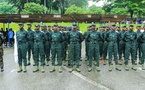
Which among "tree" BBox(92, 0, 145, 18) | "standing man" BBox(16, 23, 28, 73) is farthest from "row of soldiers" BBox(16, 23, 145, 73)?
"tree" BBox(92, 0, 145, 18)

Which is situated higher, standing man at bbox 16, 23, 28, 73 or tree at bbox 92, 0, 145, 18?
tree at bbox 92, 0, 145, 18

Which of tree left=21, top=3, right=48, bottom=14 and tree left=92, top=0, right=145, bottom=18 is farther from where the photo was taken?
tree left=21, top=3, right=48, bottom=14

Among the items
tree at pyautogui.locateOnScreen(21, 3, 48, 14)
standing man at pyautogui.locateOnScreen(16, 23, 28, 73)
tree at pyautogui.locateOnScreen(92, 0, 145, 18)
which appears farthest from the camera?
tree at pyautogui.locateOnScreen(21, 3, 48, 14)

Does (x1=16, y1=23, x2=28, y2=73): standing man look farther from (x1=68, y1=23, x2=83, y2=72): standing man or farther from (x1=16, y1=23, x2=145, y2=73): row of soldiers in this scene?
(x1=68, y1=23, x2=83, y2=72): standing man

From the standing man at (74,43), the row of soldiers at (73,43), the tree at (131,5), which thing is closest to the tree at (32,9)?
the tree at (131,5)

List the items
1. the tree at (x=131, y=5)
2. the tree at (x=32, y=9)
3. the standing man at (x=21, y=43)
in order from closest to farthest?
the standing man at (x=21, y=43) < the tree at (x=131, y=5) < the tree at (x=32, y=9)

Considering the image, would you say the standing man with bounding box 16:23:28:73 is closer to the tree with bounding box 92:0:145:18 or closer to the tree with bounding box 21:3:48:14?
the tree with bounding box 92:0:145:18

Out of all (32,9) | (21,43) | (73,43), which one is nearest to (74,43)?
(73,43)

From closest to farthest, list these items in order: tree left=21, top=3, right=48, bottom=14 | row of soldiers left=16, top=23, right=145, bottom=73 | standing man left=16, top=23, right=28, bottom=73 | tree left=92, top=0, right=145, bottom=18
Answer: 1. standing man left=16, top=23, right=28, bottom=73
2. row of soldiers left=16, top=23, right=145, bottom=73
3. tree left=92, top=0, right=145, bottom=18
4. tree left=21, top=3, right=48, bottom=14

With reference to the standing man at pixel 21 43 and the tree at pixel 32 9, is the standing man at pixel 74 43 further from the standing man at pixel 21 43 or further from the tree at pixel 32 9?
the tree at pixel 32 9

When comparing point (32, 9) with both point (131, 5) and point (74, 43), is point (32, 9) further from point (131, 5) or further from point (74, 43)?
point (74, 43)

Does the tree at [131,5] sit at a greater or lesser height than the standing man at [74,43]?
greater

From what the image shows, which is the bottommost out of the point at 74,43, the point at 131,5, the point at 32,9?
the point at 74,43

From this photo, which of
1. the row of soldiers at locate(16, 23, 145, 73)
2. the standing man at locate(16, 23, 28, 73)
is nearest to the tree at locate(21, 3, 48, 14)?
the row of soldiers at locate(16, 23, 145, 73)
